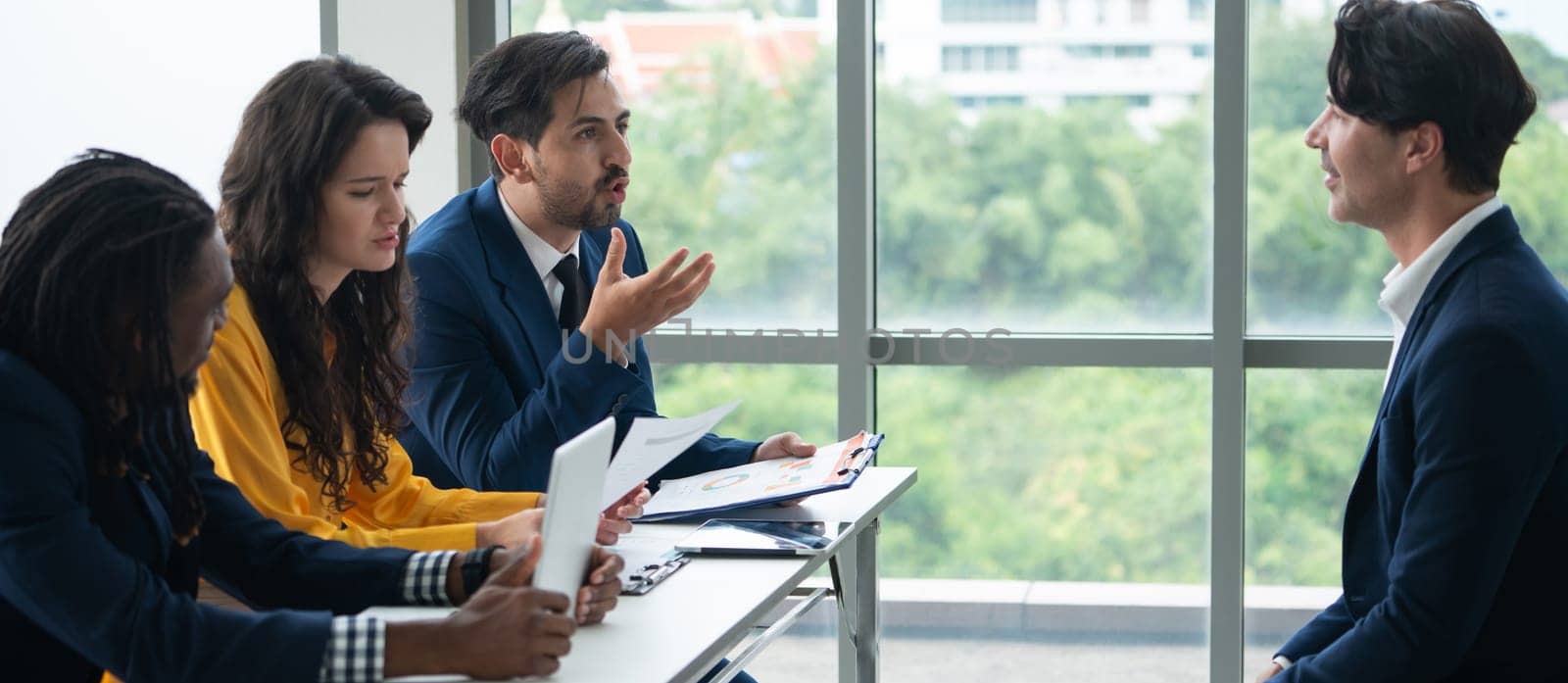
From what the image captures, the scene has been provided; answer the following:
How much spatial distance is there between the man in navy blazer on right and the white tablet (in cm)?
87

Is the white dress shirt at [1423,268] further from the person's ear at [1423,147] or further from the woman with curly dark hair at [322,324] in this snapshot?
the woman with curly dark hair at [322,324]

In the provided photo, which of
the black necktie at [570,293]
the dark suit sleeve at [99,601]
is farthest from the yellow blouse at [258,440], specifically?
the black necktie at [570,293]

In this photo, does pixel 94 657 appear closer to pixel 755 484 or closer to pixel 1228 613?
pixel 755 484

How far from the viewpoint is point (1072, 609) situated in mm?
3781

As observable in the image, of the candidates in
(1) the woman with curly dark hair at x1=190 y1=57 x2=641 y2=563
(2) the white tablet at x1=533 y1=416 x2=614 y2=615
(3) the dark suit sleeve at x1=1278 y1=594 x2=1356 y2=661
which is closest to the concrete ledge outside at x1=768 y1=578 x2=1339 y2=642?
(3) the dark suit sleeve at x1=1278 y1=594 x2=1356 y2=661

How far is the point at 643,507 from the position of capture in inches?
90.1

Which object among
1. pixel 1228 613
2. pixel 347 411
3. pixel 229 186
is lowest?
pixel 1228 613

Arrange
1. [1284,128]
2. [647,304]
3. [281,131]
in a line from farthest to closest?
[1284,128]
[647,304]
[281,131]

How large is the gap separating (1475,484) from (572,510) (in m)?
0.99

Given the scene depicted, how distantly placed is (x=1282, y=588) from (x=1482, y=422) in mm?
2143

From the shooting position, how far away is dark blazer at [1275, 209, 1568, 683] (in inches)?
65.0

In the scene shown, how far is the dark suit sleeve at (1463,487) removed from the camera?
5.41 ft

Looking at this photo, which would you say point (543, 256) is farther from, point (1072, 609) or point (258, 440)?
point (1072, 609)

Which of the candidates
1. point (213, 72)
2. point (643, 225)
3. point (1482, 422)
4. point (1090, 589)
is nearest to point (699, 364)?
point (643, 225)
